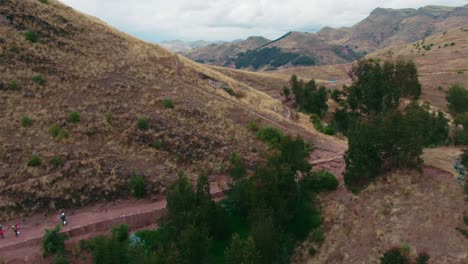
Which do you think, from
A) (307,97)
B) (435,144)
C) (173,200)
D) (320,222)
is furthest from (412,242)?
(307,97)

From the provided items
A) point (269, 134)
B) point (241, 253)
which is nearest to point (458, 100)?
point (269, 134)

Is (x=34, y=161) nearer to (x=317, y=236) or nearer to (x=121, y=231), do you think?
(x=121, y=231)

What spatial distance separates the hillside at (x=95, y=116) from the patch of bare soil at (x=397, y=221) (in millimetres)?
13049

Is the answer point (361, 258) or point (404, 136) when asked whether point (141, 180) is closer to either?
point (361, 258)

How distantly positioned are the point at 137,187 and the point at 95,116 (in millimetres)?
12178

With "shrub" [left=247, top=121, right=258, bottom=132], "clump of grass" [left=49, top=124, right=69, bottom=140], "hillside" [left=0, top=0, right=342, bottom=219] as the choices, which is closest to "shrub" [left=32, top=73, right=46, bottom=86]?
"hillside" [left=0, top=0, right=342, bottom=219]

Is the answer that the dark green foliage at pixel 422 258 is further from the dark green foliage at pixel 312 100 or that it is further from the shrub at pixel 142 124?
the dark green foliage at pixel 312 100

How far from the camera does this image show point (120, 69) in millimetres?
49156

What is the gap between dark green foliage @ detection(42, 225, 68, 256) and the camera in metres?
26.2

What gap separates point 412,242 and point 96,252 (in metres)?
21.1

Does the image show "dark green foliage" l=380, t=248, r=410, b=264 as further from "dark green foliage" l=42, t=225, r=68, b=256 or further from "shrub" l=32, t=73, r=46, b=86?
"shrub" l=32, t=73, r=46, b=86

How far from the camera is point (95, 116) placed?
40062 millimetres

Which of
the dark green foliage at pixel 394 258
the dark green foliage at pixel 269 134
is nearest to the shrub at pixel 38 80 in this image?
the dark green foliage at pixel 269 134

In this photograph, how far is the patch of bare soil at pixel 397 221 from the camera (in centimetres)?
2338
